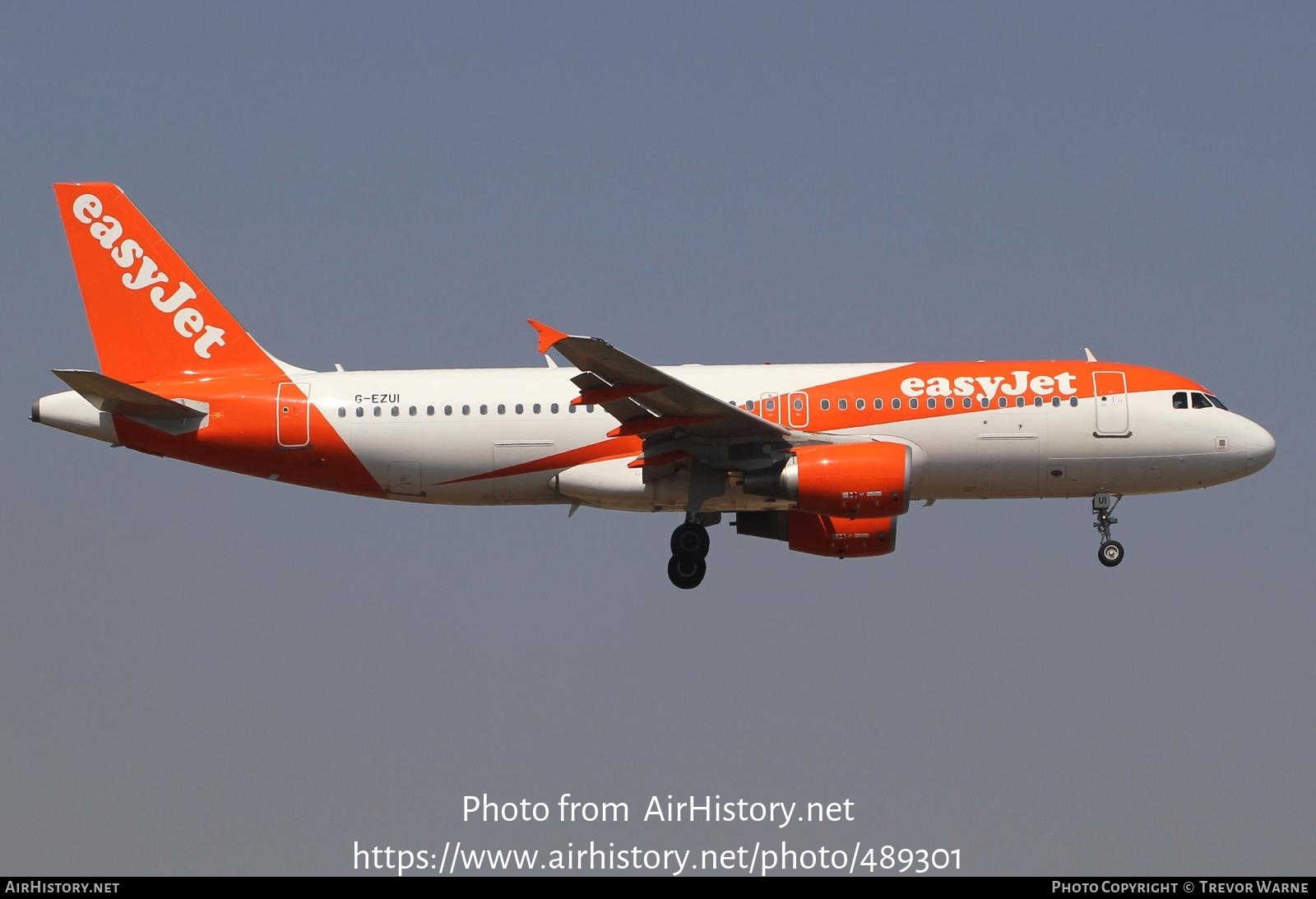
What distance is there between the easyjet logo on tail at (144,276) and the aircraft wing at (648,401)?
904 cm

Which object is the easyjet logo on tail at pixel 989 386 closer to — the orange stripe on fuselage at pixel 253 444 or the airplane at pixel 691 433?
the airplane at pixel 691 433

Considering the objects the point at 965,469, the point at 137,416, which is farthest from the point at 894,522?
the point at 137,416

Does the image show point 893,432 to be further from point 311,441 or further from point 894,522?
point 311,441

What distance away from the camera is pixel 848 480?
34.3 meters

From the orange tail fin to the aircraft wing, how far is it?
8165 millimetres

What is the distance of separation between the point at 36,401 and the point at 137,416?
85.9 inches

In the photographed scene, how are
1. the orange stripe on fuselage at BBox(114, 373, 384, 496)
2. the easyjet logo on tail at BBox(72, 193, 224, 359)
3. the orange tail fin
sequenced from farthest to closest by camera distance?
the easyjet logo on tail at BBox(72, 193, 224, 359), the orange tail fin, the orange stripe on fuselage at BBox(114, 373, 384, 496)

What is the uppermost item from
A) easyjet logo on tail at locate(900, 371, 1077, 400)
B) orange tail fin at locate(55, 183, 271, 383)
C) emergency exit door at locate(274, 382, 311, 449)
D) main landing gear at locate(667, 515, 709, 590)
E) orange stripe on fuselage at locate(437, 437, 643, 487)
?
orange tail fin at locate(55, 183, 271, 383)

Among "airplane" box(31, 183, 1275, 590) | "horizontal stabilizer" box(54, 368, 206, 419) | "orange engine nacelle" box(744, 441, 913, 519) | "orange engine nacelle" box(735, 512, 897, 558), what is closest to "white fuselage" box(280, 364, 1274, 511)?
"airplane" box(31, 183, 1275, 590)

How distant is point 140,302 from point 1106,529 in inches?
821

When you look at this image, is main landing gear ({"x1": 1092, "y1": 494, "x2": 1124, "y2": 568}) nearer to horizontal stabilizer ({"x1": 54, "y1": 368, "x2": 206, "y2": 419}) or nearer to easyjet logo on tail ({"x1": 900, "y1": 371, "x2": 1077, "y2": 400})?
easyjet logo on tail ({"x1": 900, "y1": 371, "x2": 1077, "y2": 400})

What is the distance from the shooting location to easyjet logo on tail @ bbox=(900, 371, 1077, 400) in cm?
3622

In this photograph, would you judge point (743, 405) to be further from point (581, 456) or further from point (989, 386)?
point (989, 386)

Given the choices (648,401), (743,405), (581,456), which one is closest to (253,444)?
(581,456)
